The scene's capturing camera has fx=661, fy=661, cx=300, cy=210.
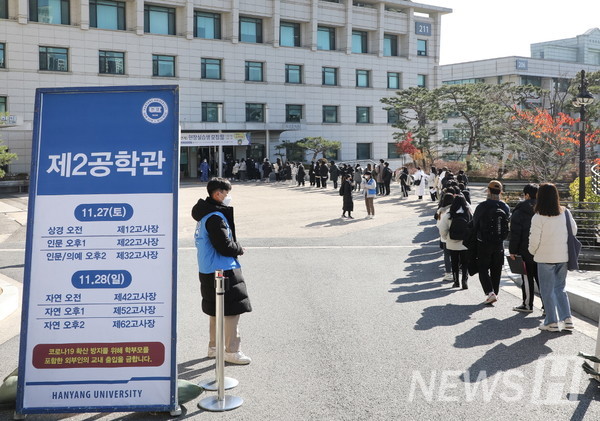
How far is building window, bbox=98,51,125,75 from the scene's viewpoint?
5003 centimetres

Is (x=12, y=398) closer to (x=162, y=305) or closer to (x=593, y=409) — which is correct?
(x=162, y=305)

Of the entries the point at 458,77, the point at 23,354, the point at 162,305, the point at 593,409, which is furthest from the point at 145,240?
the point at 458,77

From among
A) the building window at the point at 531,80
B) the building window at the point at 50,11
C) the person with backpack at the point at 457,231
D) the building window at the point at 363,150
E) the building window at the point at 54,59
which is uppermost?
the building window at the point at 531,80

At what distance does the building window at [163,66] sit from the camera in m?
52.3

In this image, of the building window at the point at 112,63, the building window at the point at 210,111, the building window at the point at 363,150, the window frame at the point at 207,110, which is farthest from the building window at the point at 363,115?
the building window at the point at 112,63

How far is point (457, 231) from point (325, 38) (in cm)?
5325

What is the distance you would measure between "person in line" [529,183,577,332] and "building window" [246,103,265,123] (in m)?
49.8

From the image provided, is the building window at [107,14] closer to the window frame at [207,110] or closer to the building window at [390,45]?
the window frame at [207,110]

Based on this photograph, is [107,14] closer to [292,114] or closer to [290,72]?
[290,72]

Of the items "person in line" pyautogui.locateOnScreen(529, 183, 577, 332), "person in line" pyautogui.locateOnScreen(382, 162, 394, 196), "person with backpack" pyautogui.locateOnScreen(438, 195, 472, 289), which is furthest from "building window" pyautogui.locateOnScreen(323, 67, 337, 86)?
"person in line" pyautogui.locateOnScreen(529, 183, 577, 332)

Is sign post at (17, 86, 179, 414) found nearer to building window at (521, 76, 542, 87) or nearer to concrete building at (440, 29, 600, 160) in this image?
concrete building at (440, 29, 600, 160)

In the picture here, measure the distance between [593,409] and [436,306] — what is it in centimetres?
425

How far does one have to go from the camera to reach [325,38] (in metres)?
61.6

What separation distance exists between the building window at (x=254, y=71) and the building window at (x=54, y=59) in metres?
15.1
